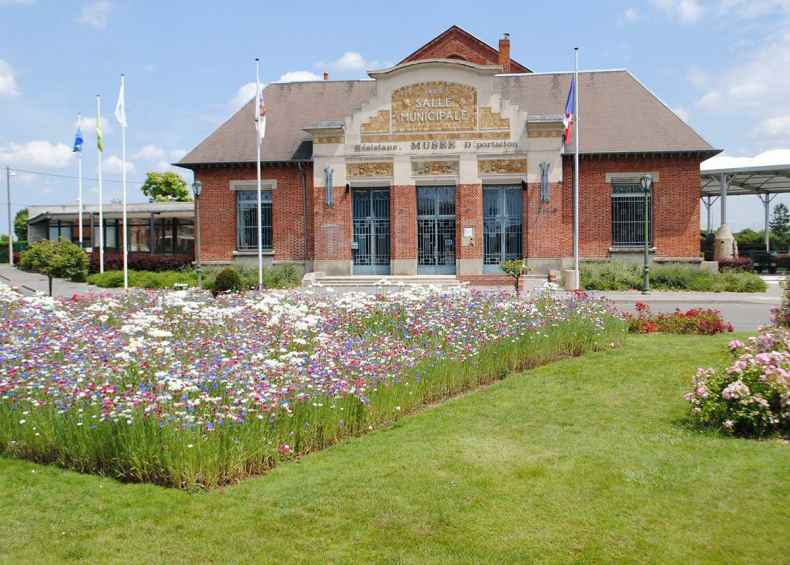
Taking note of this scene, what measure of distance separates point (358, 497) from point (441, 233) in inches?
966

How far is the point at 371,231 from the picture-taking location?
101 ft

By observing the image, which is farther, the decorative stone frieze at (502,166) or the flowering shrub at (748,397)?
the decorative stone frieze at (502,166)

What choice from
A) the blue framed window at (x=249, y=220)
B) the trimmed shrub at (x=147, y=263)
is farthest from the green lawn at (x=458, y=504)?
the trimmed shrub at (x=147, y=263)

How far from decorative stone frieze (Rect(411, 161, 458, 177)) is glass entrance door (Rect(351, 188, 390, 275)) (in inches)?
66.4

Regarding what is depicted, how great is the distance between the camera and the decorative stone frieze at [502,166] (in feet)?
95.6

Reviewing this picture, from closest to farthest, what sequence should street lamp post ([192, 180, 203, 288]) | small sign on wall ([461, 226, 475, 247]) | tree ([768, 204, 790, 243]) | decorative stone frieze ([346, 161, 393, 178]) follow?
1. street lamp post ([192, 180, 203, 288])
2. small sign on wall ([461, 226, 475, 247])
3. decorative stone frieze ([346, 161, 393, 178])
4. tree ([768, 204, 790, 243])

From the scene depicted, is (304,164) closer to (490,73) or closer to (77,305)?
(490,73)

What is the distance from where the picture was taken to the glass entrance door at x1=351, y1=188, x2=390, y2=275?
30547 mm

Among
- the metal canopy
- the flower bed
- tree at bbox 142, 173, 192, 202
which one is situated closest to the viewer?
the flower bed

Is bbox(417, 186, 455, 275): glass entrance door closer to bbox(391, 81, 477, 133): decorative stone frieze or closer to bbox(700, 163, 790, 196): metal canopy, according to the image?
bbox(391, 81, 477, 133): decorative stone frieze

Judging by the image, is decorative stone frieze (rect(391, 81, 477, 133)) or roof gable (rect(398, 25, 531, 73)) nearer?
decorative stone frieze (rect(391, 81, 477, 133))

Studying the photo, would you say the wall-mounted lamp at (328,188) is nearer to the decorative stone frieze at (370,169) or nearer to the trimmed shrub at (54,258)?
the decorative stone frieze at (370,169)

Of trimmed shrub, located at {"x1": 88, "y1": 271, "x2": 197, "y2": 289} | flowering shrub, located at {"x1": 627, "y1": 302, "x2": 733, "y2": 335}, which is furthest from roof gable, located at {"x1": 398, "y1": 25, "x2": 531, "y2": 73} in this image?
flowering shrub, located at {"x1": 627, "y1": 302, "x2": 733, "y2": 335}

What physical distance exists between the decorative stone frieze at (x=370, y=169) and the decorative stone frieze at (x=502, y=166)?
149 inches
